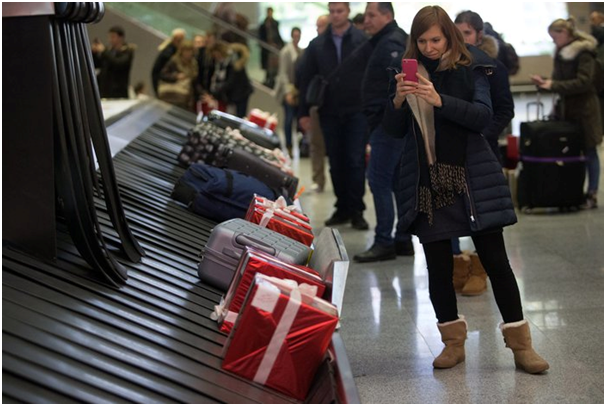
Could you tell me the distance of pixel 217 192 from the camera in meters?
6.55

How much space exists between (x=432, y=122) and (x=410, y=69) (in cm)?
31

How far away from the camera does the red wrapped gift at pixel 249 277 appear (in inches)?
167

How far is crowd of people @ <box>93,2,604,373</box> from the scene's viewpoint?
186 inches

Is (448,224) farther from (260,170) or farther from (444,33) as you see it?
(260,170)

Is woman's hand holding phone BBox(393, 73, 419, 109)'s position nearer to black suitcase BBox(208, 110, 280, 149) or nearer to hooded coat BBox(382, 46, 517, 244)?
hooded coat BBox(382, 46, 517, 244)

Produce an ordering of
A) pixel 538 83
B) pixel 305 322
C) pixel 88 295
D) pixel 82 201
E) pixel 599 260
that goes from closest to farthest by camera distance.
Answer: pixel 305 322
pixel 88 295
pixel 82 201
pixel 599 260
pixel 538 83

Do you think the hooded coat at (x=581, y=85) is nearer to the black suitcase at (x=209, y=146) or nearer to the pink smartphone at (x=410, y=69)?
the black suitcase at (x=209, y=146)

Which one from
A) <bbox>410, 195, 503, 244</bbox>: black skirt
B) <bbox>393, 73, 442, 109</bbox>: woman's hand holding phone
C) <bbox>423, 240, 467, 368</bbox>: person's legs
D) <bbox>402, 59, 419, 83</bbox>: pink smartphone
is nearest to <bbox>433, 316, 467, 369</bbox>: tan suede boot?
<bbox>423, 240, 467, 368</bbox>: person's legs

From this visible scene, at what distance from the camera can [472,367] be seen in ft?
15.9

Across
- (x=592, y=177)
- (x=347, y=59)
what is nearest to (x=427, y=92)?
(x=347, y=59)

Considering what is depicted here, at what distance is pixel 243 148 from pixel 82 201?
3.83 metres

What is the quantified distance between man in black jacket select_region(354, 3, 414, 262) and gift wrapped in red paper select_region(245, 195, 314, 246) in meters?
1.67

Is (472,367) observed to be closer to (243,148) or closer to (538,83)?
(243,148)

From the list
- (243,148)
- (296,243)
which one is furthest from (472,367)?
(243,148)
